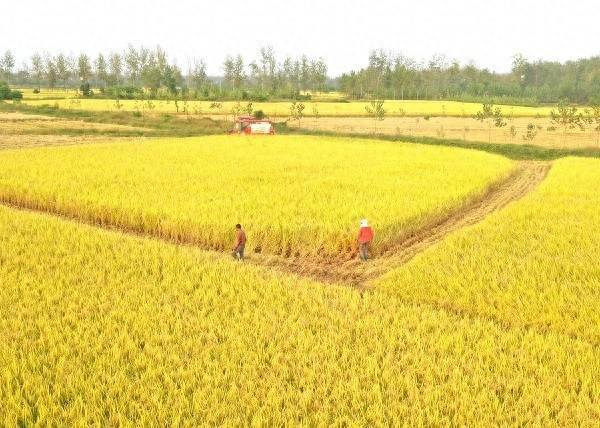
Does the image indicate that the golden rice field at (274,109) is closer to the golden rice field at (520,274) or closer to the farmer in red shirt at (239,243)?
the golden rice field at (520,274)

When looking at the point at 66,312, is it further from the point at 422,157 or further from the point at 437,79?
the point at 437,79

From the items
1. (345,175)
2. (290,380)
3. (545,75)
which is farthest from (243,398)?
(545,75)

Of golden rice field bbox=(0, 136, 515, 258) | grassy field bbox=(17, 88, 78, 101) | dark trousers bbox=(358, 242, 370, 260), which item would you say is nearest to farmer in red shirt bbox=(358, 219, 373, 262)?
dark trousers bbox=(358, 242, 370, 260)

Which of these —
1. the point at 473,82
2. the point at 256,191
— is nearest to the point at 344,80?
the point at 473,82

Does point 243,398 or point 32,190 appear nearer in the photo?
point 243,398

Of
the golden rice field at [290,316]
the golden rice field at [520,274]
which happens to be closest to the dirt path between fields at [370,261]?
the golden rice field at [290,316]

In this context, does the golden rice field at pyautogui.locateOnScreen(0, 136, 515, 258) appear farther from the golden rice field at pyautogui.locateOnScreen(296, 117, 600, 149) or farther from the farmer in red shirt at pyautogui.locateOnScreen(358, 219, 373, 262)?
the golden rice field at pyautogui.locateOnScreen(296, 117, 600, 149)
